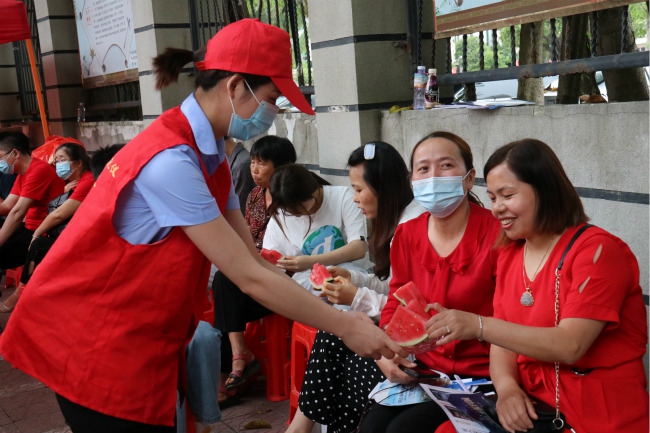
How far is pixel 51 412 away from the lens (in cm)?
507

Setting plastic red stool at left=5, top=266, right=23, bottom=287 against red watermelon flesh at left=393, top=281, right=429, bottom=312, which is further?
plastic red stool at left=5, top=266, right=23, bottom=287

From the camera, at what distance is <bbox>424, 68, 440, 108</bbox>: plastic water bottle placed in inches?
202

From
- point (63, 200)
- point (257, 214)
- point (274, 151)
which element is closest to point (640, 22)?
point (274, 151)

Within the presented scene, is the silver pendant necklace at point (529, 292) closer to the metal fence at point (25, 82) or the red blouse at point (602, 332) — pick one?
the red blouse at point (602, 332)

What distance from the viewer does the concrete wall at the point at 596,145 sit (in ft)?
11.7

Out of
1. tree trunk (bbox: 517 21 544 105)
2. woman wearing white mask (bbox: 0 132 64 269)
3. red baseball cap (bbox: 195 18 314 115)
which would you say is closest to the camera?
red baseball cap (bbox: 195 18 314 115)

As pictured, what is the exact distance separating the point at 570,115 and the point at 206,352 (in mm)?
2163

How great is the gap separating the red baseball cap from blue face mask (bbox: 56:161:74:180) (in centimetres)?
495

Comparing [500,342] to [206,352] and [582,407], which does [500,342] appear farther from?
[206,352]

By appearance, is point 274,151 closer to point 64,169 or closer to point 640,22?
point 64,169

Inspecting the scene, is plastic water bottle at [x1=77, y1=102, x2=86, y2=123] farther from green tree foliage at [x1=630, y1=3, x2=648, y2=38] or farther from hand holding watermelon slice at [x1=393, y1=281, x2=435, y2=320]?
hand holding watermelon slice at [x1=393, y1=281, x2=435, y2=320]

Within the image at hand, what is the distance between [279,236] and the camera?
4.97 metres

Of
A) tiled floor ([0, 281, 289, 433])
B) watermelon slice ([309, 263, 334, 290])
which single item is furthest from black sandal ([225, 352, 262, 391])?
watermelon slice ([309, 263, 334, 290])

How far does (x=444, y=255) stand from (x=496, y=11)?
188 cm
